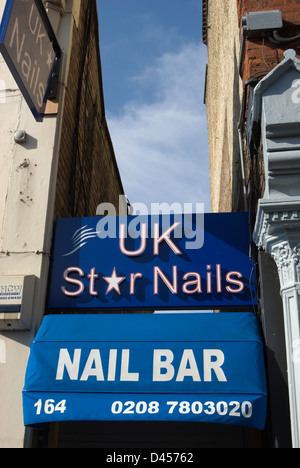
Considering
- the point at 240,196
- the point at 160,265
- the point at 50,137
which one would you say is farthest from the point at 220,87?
the point at 160,265

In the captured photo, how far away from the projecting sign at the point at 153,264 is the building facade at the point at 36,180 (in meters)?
0.32

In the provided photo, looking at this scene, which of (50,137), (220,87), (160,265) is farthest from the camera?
(220,87)

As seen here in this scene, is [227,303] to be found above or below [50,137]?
below

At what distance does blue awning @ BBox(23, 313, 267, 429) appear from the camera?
5.55m

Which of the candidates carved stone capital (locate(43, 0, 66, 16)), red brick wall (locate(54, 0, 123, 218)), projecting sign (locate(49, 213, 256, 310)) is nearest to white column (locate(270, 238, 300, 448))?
projecting sign (locate(49, 213, 256, 310))

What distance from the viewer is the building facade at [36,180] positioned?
648 cm

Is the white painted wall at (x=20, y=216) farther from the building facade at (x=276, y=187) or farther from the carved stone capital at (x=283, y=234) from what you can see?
the carved stone capital at (x=283, y=234)

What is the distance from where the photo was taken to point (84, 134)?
32.5 ft

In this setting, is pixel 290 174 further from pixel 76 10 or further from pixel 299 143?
pixel 76 10

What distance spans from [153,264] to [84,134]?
13.2 feet

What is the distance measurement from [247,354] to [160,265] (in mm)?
1809

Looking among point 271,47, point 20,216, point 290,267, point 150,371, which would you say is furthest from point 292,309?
point 20,216

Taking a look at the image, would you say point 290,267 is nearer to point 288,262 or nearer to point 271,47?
point 288,262

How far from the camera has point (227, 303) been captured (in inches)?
263
